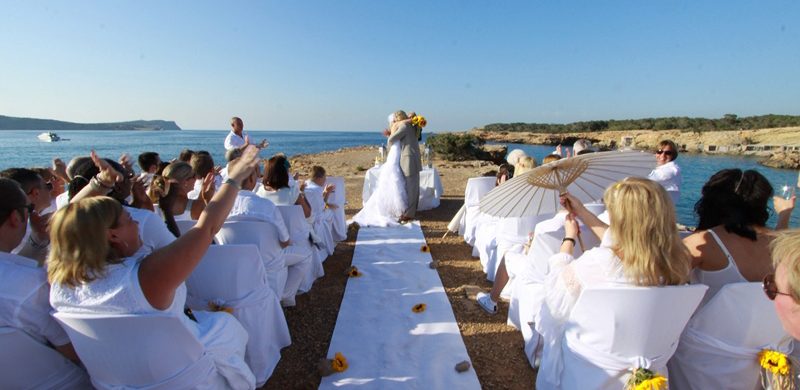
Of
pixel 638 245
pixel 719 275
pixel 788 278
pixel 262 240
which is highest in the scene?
pixel 788 278

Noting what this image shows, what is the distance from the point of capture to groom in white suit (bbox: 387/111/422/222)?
7.57m

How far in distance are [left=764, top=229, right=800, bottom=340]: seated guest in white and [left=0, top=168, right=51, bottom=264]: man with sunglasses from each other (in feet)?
10.4

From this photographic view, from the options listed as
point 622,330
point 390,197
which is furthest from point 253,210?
point 390,197

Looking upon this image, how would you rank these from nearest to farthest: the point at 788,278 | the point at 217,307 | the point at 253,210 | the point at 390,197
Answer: the point at 788,278, the point at 217,307, the point at 253,210, the point at 390,197

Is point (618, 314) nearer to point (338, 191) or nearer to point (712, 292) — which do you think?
point (712, 292)

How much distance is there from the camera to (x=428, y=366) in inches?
118

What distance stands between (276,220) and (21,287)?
1.92m

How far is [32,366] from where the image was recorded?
1.75 meters

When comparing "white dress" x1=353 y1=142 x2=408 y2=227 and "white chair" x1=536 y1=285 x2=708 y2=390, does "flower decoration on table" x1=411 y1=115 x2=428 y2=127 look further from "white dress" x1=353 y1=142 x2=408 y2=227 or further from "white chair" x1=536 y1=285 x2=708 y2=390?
"white chair" x1=536 y1=285 x2=708 y2=390

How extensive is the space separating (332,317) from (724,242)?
3115mm

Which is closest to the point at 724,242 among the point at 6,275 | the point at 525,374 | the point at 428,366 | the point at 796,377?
the point at 796,377

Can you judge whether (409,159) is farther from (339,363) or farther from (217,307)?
(217,307)

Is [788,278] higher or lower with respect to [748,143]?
higher

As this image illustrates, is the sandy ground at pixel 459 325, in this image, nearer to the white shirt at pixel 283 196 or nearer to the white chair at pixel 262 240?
the white chair at pixel 262 240
